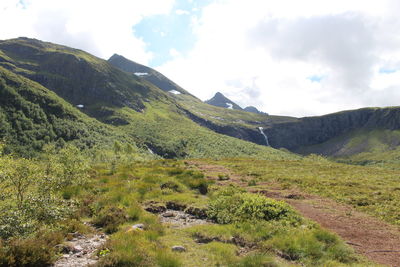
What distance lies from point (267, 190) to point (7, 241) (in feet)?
63.3

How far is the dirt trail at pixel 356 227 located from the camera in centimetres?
1093

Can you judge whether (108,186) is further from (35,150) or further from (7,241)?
(35,150)

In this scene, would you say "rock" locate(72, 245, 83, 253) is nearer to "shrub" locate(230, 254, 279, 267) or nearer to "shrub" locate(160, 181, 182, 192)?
"shrub" locate(230, 254, 279, 267)

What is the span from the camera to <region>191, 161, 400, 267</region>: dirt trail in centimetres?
1093

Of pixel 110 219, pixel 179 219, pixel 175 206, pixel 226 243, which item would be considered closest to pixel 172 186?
pixel 175 206

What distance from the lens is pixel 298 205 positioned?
18.2 meters

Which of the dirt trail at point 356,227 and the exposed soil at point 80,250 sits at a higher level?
the dirt trail at point 356,227

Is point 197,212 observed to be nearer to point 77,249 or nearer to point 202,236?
point 202,236

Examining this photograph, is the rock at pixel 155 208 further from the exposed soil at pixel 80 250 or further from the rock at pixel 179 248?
the rock at pixel 179 248

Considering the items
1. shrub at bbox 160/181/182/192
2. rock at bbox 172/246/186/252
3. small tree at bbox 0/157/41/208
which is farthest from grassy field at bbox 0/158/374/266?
shrub at bbox 160/181/182/192

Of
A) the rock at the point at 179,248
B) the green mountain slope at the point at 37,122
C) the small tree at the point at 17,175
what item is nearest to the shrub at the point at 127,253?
the rock at the point at 179,248

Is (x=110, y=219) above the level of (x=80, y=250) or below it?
above

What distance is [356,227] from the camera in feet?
46.0

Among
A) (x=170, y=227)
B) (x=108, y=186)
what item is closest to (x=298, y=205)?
(x=170, y=227)
